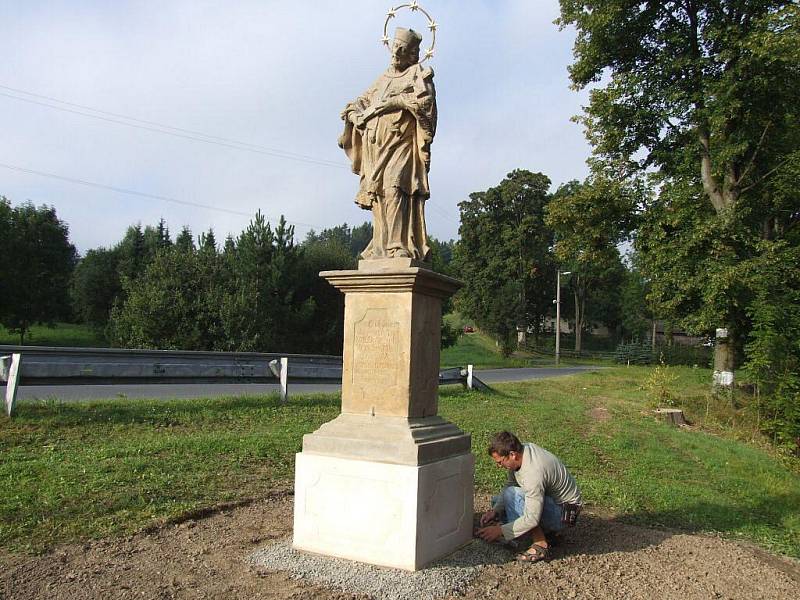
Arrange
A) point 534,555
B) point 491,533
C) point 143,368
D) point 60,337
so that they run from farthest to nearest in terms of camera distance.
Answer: point 60,337, point 143,368, point 491,533, point 534,555

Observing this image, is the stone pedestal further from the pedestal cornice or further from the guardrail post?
the guardrail post

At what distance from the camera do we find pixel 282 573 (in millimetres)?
4520

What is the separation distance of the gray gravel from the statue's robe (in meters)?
2.37

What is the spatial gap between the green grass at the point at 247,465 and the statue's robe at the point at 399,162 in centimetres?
324

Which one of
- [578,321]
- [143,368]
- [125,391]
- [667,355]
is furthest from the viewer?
[578,321]

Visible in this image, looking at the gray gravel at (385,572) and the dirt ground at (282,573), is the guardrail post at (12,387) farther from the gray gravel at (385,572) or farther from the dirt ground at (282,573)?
the gray gravel at (385,572)

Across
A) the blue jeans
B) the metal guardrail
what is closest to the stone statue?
the blue jeans

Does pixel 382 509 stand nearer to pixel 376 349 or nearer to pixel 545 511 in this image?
pixel 376 349

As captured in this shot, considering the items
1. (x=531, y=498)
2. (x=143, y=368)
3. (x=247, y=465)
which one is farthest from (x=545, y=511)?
(x=143, y=368)

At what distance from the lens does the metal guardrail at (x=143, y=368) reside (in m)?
8.86

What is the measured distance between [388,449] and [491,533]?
1218mm

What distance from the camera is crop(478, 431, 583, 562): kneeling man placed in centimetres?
497

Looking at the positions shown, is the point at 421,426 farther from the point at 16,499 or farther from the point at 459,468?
the point at 16,499

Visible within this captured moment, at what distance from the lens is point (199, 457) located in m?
7.68
